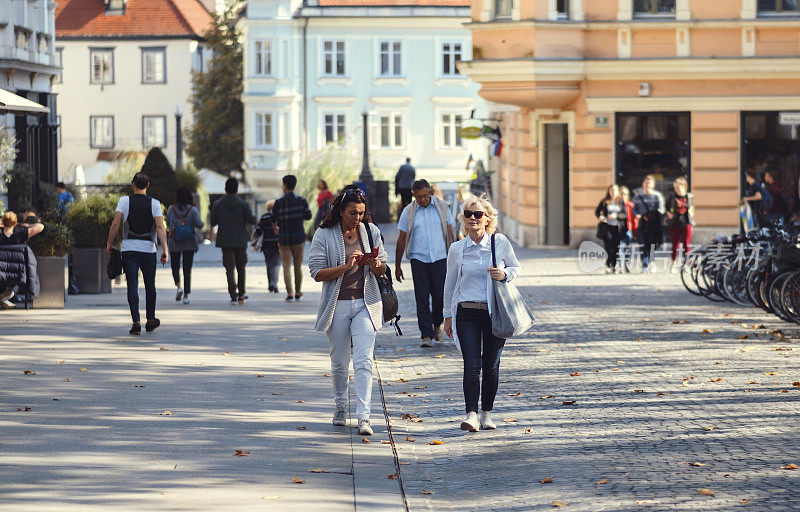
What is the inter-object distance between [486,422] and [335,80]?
55.8m

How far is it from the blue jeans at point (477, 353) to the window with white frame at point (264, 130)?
55.9 m

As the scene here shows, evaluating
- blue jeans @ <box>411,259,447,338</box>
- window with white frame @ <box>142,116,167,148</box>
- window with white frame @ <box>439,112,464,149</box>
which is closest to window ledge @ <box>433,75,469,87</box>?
window with white frame @ <box>439,112,464,149</box>

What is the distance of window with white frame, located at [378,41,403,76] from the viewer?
64625mm

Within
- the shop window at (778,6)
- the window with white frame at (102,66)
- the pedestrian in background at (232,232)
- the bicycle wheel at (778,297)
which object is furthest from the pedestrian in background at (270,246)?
the window with white frame at (102,66)

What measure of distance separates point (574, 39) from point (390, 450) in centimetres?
2070

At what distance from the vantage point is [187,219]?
19.1 meters

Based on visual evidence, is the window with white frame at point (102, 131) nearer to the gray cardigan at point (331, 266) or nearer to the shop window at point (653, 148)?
the shop window at point (653, 148)

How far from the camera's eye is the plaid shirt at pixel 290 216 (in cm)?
1922

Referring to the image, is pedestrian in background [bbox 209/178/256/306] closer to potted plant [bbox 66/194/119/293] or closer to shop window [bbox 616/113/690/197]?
potted plant [bbox 66/194/119/293]

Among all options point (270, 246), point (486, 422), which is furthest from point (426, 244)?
point (270, 246)

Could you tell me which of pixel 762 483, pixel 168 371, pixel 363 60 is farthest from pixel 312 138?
pixel 762 483

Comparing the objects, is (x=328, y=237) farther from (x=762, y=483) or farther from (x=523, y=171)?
(x=523, y=171)

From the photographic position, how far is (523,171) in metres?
31.4

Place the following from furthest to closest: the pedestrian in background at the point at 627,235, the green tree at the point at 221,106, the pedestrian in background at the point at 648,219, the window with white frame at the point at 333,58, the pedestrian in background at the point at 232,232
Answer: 1. the green tree at the point at 221,106
2. the window with white frame at the point at 333,58
3. the pedestrian in background at the point at 648,219
4. the pedestrian in background at the point at 627,235
5. the pedestrian in background at the point at 232,232
